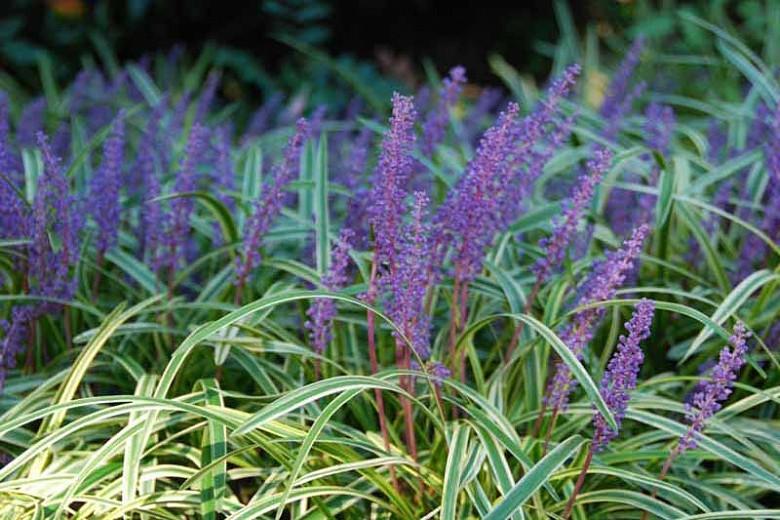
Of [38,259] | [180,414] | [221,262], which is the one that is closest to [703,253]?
[221,262]

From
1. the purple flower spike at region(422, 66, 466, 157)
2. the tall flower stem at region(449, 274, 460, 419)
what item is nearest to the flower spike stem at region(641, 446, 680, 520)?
the tall flower stem at region(449, 274, 460, 419)

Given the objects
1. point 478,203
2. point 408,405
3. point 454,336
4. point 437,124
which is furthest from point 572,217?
point 437,124

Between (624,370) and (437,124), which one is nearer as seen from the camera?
(624,370)

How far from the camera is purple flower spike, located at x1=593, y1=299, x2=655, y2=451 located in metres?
1.80

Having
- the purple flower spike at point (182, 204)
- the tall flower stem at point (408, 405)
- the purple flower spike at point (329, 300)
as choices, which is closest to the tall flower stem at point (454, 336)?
the tall flower stem at point (408, 405)

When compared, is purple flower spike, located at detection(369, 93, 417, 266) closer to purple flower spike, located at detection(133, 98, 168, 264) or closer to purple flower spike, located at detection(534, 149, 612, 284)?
purple flower spike, located at detection(534, 149, 612, 284)

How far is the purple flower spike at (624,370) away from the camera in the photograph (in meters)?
1.80

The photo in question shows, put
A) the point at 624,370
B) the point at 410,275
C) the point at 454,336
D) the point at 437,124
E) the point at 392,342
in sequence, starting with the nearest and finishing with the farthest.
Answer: the point at 624,370 < the point at 410,275 < the point at 454,336 < the point at 392,342 < the point at 437,124

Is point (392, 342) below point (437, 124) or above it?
below

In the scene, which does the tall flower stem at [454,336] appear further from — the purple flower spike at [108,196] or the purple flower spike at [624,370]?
the purple flower spike at [108,196]

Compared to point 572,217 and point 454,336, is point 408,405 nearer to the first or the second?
point 454,336

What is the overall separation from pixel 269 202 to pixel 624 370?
0.92m

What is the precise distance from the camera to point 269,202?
2.38 meters

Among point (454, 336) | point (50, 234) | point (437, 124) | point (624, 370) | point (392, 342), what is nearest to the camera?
point (624, 370)
